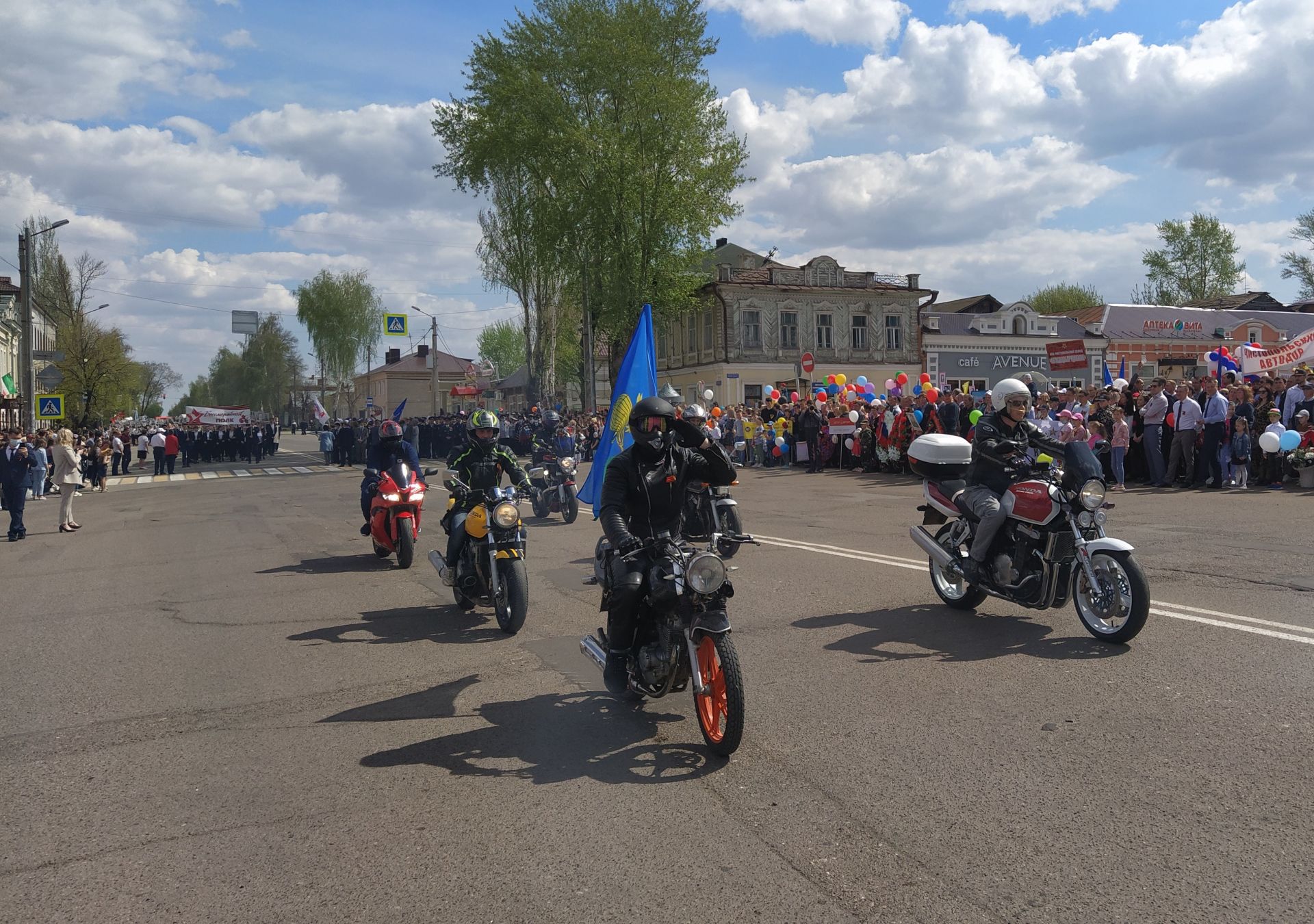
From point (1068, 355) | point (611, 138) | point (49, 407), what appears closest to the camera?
point (1068, 355)

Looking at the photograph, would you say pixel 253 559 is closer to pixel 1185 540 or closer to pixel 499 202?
pixel 1185 540

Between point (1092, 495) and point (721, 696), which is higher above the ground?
point (1092, 495)

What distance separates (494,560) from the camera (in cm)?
793

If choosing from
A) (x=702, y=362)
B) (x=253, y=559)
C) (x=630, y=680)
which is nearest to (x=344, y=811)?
(x=630, y=680)

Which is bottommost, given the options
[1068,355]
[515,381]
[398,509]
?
[398,509]

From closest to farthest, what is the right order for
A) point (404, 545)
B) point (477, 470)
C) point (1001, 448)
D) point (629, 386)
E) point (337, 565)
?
point (1001, 448) < point (477, 470) < point (629, 386) < point (404, 545) < point (337, 565)

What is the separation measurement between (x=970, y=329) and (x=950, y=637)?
182ft

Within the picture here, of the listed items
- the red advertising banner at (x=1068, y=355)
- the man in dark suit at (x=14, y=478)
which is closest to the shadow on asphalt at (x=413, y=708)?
the man in dark suit at (x=14, y=478)

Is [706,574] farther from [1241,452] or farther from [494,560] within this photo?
[1241,452]

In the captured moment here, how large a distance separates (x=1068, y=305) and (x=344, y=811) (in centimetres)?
9370

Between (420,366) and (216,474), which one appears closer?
(216,474)

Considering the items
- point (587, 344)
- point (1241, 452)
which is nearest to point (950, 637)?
point (1241, 452)

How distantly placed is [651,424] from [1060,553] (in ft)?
10.7

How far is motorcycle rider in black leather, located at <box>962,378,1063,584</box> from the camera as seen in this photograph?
23.7ft
